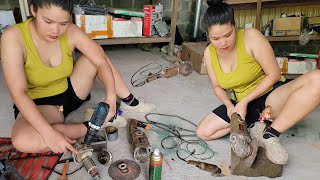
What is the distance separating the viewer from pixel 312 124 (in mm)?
1936

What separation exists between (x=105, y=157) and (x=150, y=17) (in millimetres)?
1822

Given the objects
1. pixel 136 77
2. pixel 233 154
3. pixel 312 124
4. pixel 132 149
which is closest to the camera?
pixel 233 154

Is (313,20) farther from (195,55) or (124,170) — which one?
(124,170)

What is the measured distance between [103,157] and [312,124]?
4.49ft

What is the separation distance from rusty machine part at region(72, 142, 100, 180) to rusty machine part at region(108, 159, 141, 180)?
10 cm

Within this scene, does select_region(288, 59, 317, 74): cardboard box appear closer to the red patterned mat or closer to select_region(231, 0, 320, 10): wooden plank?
select_region(231, 0, 320, 10): wooden plank

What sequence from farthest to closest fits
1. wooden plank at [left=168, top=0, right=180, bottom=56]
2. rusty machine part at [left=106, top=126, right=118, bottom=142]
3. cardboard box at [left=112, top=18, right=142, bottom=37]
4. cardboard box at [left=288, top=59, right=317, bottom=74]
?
wooden plank at [left=168, top=0, right=180, bottom=56] < cardboard box at [left=112, top=18, right=142, bottom=37] < cardboard box at [left=288, top=59, right=317, bottom=74] < rusty machine part at [left=106, top=126, right=118, bottom=142]

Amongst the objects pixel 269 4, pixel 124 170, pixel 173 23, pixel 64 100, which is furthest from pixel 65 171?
pixel 269 4

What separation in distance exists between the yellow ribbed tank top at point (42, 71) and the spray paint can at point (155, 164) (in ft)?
2.28

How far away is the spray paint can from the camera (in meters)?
1.22

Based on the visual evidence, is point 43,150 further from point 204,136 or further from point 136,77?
point 136,77

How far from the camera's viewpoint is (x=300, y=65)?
258 centimetres

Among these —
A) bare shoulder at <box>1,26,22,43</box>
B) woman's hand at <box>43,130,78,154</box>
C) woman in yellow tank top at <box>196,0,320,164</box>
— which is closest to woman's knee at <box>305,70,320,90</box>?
woman in yellow tank top at <box>196,0,320,164</box>

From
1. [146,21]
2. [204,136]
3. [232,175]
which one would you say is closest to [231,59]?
[204,136]
